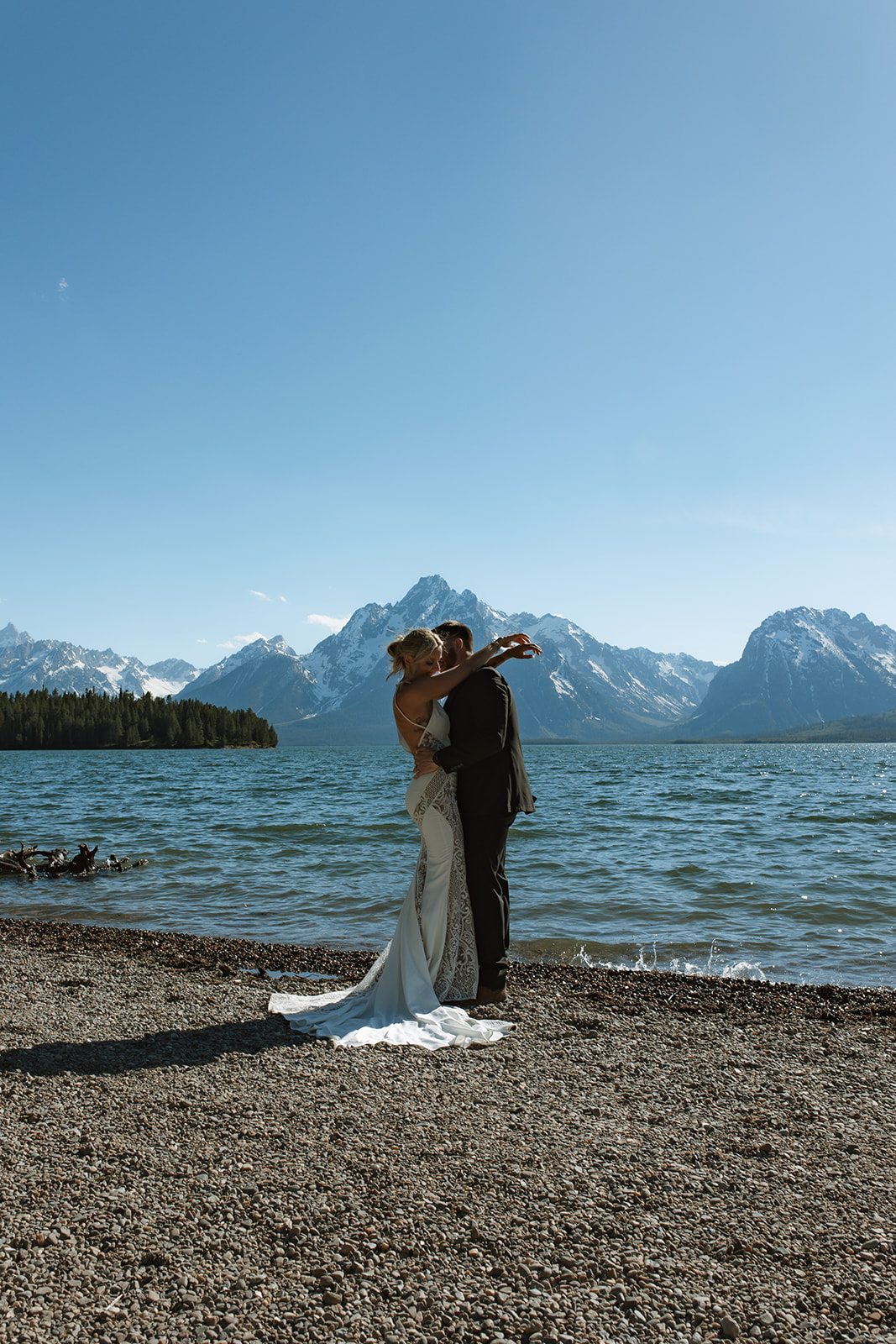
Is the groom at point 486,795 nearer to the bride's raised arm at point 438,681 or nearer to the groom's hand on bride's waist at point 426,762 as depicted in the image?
the groom's hand on bride's waist at point 426,762

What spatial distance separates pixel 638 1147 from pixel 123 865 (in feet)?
52.5

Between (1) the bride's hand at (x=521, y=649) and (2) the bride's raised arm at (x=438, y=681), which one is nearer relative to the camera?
(2) the bride's raised arm at (x=438, y=681)

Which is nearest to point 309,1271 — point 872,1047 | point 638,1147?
point 638,1147

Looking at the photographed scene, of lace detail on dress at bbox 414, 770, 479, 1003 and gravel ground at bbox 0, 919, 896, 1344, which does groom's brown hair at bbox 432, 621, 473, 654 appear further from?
gravel ground at bbox 0, 919, 896, 1344

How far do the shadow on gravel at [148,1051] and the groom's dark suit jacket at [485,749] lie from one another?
2.61m

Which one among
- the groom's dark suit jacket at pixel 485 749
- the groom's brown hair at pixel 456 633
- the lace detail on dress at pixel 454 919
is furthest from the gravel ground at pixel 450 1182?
the groom's brown hair at pixel 456 633

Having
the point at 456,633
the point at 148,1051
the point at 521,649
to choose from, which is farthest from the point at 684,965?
the point at 148,1051

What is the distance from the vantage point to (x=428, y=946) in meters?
7.59

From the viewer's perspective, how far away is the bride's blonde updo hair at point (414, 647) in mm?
7223

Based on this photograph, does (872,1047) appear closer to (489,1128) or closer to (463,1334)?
(489,1128)

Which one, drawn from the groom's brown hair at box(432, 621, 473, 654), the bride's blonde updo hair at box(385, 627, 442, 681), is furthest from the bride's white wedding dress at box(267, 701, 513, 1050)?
the groom's brown hair at box(432, 621, 473, 654)

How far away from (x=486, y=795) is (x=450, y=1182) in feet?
12.2

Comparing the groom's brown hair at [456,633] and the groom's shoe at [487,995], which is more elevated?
the groom's brown hair at [456,633]

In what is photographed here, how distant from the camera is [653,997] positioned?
8445mm
